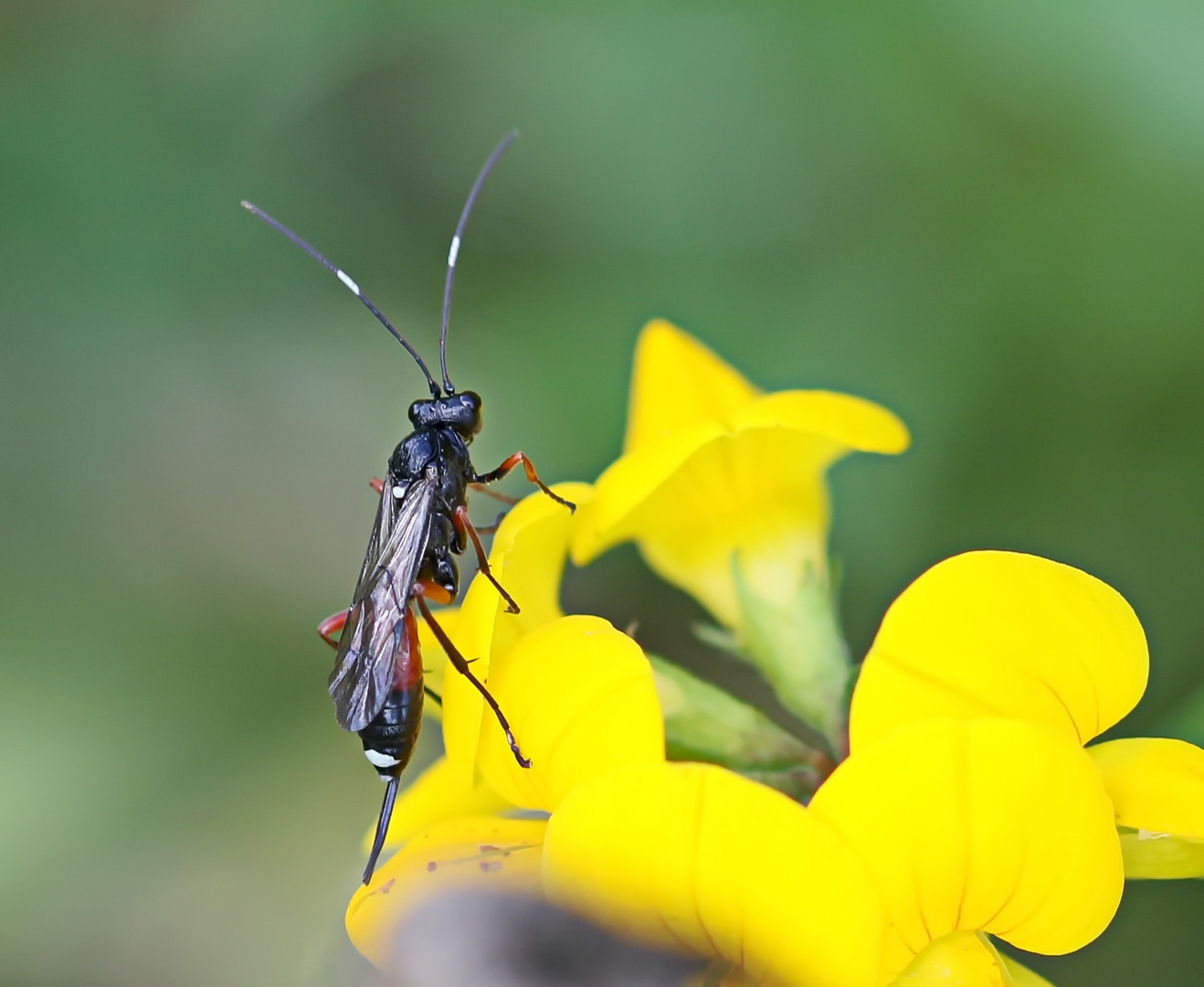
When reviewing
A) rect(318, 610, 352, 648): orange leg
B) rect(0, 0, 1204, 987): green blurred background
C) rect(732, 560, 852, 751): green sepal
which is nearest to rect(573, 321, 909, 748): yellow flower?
rect(732, 560, 852, 751): green sepal

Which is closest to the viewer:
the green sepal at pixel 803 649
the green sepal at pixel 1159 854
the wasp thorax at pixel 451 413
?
the green sepal at pixel 1159 854

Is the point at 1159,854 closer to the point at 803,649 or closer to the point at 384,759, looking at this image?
the point at 803,649

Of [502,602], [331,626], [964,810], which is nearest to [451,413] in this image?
[331,626]

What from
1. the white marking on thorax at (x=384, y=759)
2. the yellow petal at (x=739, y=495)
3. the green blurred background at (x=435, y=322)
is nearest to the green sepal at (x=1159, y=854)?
the yellow petal at (x=739, y=495)

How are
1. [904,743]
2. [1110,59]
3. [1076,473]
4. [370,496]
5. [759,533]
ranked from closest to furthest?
1. [904,743]
2. [759,533]
3. [1110,59]
4. [1076,473]
5. [370,496]

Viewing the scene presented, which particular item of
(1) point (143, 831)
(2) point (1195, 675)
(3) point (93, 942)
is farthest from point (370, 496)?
(2) point (1195, 675)

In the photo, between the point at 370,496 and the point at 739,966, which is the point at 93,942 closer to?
the point at 370,496

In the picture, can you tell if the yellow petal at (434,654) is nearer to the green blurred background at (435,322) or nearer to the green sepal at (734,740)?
the green sepal at (734,740)
